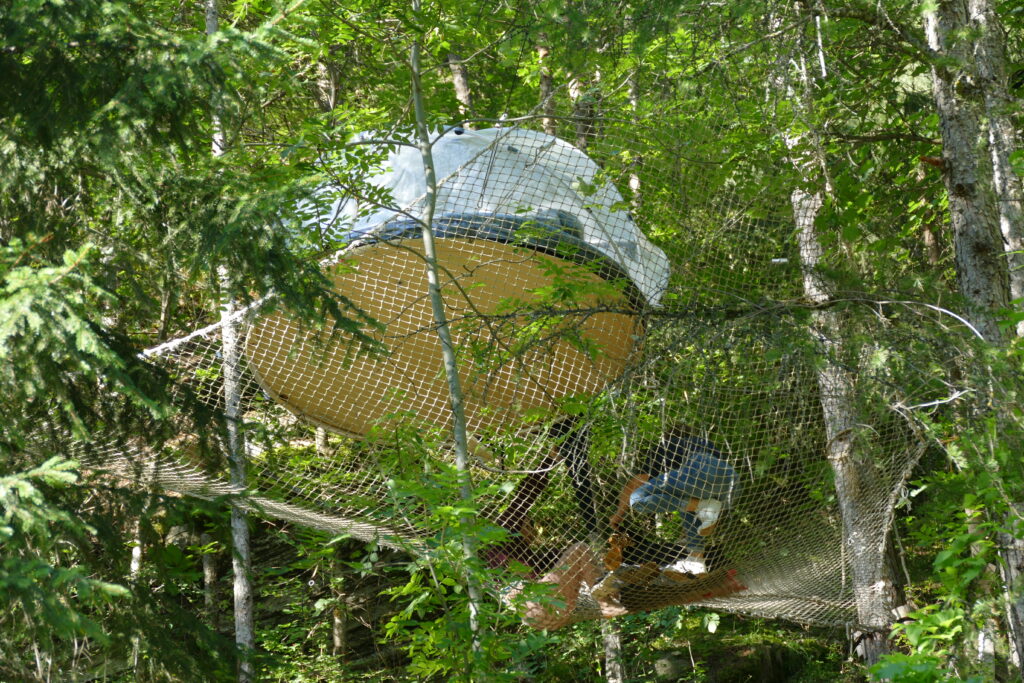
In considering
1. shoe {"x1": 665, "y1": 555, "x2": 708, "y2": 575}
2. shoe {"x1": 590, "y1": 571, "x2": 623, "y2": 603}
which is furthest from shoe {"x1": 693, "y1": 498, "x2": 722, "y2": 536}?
shoe {"x1": 590, "y1": 571, "x2": 623, "y2": 603}

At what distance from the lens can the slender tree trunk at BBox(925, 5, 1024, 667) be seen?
3584mm

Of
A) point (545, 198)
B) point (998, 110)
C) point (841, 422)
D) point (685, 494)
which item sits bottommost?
point (685, 494)

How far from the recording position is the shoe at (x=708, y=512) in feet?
11.6

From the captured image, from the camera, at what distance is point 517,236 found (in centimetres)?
361

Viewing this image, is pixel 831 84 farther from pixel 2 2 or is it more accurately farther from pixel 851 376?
pixel 2 2

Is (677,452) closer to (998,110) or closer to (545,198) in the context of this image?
(545,198)

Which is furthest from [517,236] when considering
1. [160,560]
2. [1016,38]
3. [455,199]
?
[1016,38]

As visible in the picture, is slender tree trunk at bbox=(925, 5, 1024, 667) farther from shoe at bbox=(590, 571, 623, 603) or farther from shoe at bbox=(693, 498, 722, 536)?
shoe at bbox=(590, 571, 623, 603)

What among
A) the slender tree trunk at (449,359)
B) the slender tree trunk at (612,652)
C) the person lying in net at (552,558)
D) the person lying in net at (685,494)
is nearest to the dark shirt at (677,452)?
the person lying in net at (685,494)

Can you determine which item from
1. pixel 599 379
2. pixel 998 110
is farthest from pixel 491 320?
pixel 998 110

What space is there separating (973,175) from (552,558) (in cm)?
227

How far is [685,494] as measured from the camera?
11.5 ft

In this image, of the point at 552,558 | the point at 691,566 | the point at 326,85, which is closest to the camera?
the point at 691,566

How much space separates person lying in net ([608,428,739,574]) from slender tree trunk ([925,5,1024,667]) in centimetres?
112
